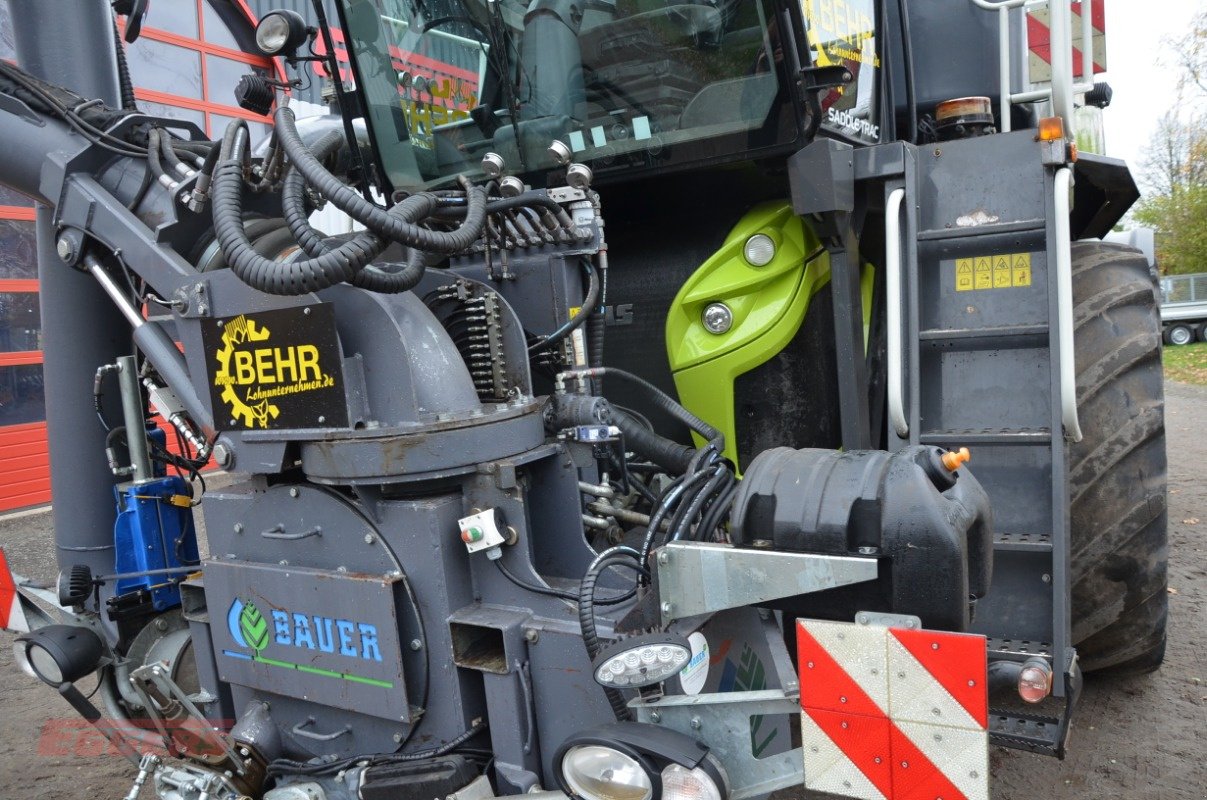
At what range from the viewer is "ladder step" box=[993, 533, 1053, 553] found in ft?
7.32

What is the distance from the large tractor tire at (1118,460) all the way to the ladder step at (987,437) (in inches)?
16.5

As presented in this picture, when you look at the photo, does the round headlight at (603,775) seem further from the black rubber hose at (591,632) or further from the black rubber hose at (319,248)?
the black rubber hose at (319,248)

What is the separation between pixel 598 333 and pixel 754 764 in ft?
4.42

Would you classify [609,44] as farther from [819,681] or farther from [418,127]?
[819,681]

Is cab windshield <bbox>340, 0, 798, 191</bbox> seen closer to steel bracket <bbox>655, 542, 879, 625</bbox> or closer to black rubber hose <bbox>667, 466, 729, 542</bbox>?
black rubber hose <bbox>667, 466, 729, 542</bbox>

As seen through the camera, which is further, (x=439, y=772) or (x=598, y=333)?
(x=598, y=333)

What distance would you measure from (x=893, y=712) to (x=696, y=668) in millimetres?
432

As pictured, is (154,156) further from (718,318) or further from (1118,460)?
(1118,460)

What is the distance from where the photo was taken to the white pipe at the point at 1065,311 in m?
2.20

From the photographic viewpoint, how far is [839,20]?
271 centimetres

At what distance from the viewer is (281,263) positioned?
1938mm

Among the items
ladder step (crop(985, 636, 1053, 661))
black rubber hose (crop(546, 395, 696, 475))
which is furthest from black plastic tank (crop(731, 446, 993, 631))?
black rubber hose (crop(546, 395, 696, 475))

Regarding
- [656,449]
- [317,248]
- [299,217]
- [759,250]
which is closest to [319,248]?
[317,248]

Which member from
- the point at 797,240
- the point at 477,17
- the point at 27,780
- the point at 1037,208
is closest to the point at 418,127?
the point at 477,17
